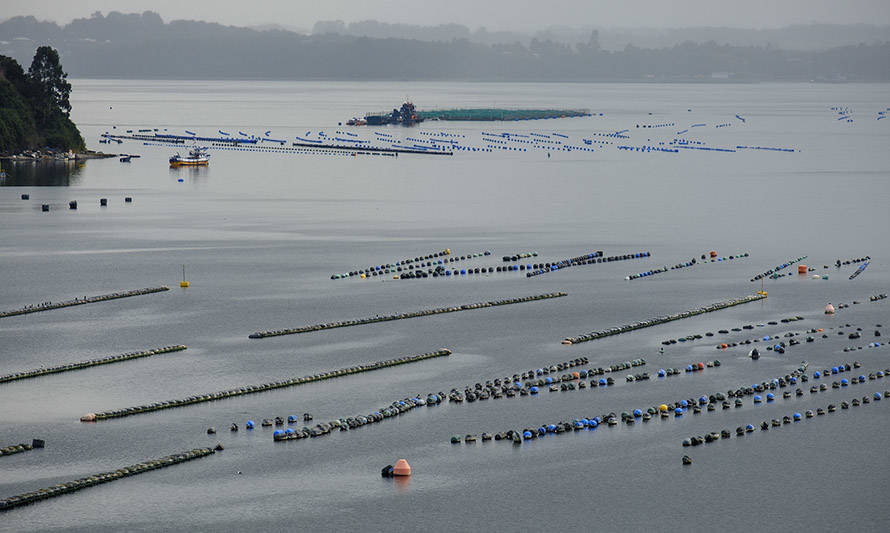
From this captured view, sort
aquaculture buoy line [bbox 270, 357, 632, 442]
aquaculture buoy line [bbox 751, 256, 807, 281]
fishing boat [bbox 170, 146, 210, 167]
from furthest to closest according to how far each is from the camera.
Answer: fishing boat [bbox 170, 146, 210, 167]
aquaculture buoy line [bbox 751, 256, 807, 281]
aquaculture buoy line [bbox 270, 357, 632, 442]

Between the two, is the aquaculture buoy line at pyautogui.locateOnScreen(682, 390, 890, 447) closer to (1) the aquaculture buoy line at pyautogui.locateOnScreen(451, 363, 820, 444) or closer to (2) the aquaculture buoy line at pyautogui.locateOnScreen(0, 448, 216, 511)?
(1) the aquaculture buoy line at pyautogui.locateOnScreen(451, 363, 820, 444)

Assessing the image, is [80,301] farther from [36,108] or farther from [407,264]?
[36,108]

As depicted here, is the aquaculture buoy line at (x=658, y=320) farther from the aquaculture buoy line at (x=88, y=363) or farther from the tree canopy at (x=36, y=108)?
the tree canopy at (x=36, y=108)

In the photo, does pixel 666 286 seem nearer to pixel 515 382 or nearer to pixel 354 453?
pixel 515 382

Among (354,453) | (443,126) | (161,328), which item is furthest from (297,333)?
(443,126)

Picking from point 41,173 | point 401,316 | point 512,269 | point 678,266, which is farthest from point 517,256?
point 41,173

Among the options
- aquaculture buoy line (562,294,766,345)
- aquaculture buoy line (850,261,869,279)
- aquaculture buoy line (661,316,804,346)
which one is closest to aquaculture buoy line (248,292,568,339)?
aquaculture buoy line (562,294,766,345)

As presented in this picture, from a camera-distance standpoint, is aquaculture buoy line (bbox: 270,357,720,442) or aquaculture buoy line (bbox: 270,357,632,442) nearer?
aquaculture buoy line (bbox: 270,357,632,442)

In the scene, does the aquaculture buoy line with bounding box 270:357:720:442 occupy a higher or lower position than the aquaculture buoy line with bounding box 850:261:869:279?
lower
